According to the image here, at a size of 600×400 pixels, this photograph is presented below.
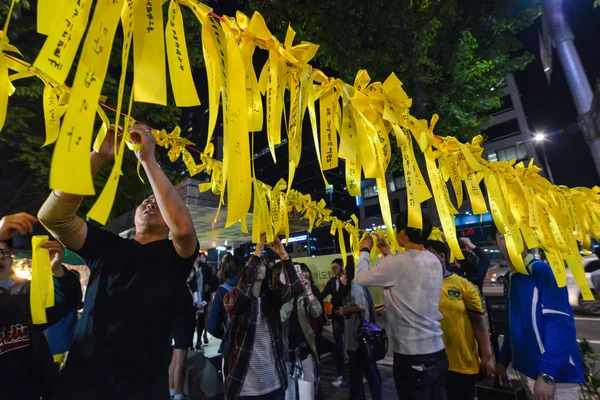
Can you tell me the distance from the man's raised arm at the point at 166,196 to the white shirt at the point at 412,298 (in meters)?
1.60

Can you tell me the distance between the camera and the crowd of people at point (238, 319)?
1.31 meters

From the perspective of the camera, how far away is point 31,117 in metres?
5.40

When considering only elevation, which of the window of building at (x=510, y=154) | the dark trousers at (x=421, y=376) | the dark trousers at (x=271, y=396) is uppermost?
the window of building at (x=510, y=154)

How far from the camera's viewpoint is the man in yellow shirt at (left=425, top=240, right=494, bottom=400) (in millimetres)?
2859

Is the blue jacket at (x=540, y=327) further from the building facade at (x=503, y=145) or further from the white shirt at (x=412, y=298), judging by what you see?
the building facade at (x=503, y=145)

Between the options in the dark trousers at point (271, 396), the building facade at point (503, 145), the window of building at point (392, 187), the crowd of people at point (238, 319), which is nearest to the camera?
the crowd of people at point (238, 319)

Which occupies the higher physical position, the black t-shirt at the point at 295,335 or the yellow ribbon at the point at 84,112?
the yellow ribbon at the point at 84,112

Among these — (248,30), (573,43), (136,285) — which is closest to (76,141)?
(248,30)

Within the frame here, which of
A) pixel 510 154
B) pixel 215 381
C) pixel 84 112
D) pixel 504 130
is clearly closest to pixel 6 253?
pixel 84 112

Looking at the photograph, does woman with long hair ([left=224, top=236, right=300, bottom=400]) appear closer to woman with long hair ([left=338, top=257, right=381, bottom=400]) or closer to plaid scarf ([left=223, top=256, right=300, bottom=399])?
plaid scarf ([left=223, top=256, right=300, bottom=399])

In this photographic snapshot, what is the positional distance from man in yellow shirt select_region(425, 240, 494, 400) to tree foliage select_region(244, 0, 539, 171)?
16.3 feet

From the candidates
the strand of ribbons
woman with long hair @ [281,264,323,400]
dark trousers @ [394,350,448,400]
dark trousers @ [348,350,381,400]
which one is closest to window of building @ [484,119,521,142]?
dark trousers @ [348,350,381,400]

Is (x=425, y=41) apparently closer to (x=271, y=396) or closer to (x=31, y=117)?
(x=271, y=396)

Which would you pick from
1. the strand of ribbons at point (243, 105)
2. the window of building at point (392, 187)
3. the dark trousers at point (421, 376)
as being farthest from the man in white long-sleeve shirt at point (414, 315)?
the window of building at point (392, 187)
